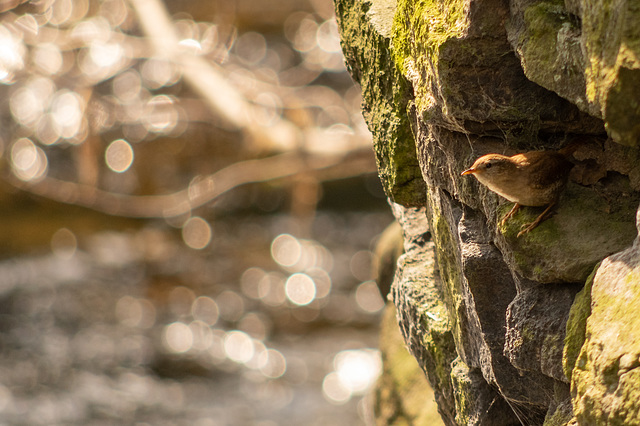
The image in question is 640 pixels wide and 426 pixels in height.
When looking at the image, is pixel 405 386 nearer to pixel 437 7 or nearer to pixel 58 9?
pixel 437 7

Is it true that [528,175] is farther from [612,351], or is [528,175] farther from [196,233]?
[196,233]

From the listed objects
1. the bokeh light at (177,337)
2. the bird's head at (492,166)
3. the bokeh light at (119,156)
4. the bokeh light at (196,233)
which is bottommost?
the bird's head at (492,166)

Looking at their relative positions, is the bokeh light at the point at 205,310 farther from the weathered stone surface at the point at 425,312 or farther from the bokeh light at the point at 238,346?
the weathered stone surface at the point at 425,312

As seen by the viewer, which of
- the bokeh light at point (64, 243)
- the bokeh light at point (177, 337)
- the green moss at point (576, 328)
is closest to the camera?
the green moss at point (576, 328)

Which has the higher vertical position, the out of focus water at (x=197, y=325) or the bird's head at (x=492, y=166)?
the out of focus water at (x=197, y=325)

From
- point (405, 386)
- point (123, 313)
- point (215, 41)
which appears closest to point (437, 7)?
point (405, 386)

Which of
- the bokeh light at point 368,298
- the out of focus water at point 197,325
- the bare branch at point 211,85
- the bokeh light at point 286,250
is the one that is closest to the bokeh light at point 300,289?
the out of focus water at point 197,325

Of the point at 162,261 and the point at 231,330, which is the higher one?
the point at 162,261
